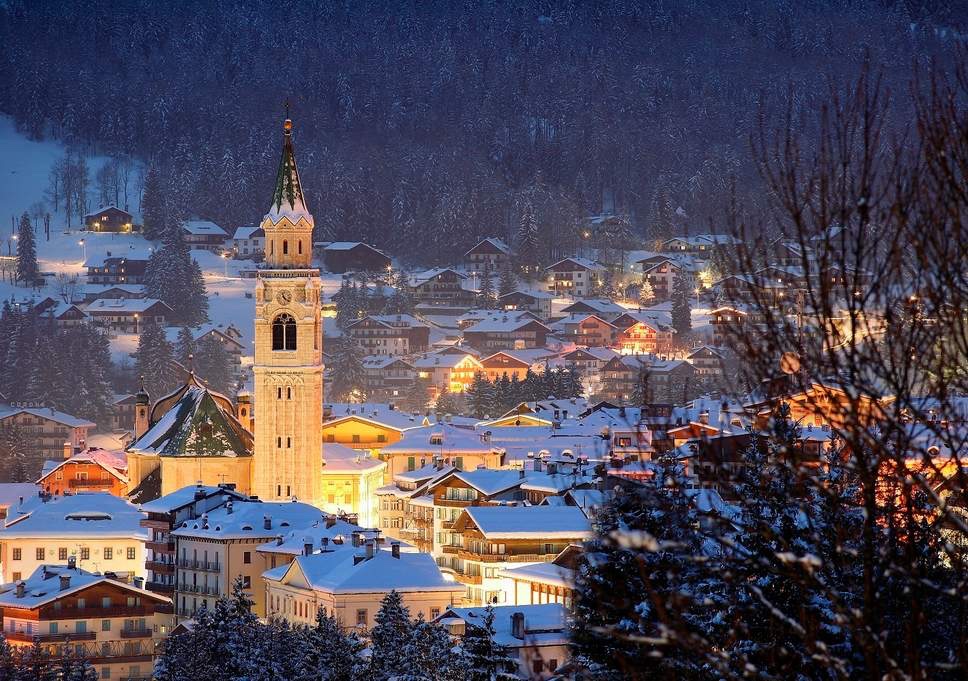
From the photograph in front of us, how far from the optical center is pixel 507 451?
283 feet

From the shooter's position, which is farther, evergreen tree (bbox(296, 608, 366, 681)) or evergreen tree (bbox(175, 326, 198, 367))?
evergreen tree (bbox(175, 326, 198, 367))

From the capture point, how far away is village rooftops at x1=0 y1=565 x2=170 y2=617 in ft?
194

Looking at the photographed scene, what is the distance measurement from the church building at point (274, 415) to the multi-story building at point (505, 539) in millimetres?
12558

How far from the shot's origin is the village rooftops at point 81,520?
231 ft

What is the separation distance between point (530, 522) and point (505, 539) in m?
0.80

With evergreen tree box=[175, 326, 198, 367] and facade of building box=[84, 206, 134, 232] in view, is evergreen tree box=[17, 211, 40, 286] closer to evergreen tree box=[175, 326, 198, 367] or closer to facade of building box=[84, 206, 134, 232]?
facade of building box=[84, 206, 134, 232]

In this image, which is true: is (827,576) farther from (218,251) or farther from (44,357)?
(218,251)

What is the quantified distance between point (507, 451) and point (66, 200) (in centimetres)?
9791

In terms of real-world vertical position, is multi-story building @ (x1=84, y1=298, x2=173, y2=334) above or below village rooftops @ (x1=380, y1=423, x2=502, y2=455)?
above

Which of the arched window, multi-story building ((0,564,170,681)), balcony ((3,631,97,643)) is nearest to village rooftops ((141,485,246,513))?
multi-story building ((0,564,170,681))

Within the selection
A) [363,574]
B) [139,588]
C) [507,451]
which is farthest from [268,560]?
[507,451]

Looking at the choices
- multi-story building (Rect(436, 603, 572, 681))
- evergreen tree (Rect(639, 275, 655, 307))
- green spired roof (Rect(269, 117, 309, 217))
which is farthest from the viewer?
evergreen tree (Rect(639, 275, 655, 307))

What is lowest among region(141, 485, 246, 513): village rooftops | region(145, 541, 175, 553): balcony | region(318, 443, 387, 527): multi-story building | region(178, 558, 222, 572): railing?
region(178, 558, 222, 572): railing

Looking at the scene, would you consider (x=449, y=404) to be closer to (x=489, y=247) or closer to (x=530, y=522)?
(x=530, y=522)
